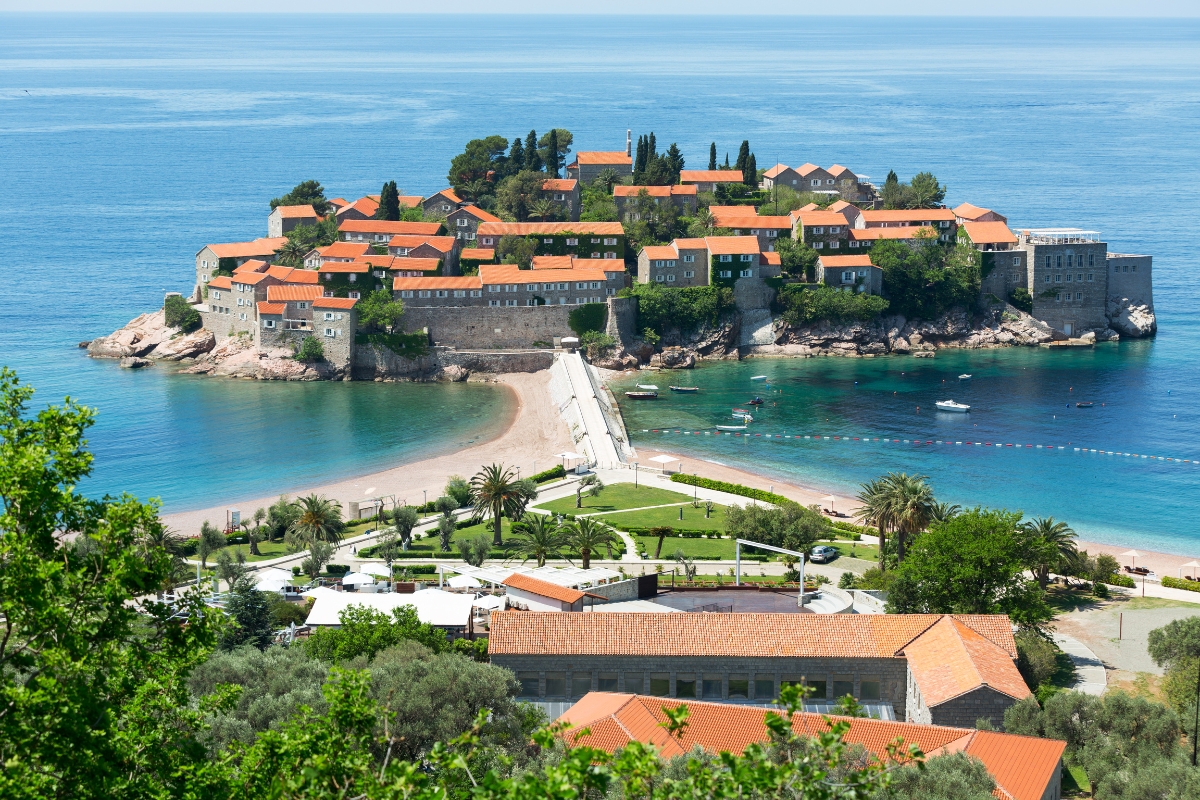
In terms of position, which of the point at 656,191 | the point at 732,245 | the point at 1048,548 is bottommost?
the point at 1048,548

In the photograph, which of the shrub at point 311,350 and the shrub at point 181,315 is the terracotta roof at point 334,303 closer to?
the shrub at point 311,350

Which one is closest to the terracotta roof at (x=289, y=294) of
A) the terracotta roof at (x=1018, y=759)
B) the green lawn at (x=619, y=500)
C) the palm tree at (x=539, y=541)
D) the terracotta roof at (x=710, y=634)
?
the green lawn at (x=619, y=500)

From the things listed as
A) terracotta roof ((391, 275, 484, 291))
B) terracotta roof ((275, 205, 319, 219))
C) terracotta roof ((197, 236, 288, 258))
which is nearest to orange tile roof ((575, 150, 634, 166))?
terracotta roof ((275, 205, 319, 219))

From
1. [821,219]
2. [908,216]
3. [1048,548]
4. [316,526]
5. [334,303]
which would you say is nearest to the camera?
[1048,548]

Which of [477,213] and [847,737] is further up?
[477,213]

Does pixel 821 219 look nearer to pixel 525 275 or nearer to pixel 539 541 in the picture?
pixel 525 275

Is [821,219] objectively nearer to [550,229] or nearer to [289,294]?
[550,229]

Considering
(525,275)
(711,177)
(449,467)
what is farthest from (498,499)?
A: (711,177)

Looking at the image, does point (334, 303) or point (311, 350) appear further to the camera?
point (311, 350)

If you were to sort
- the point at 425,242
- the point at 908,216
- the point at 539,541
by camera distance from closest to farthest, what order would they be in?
the point at 539,541 → the point at 425,242 → the point at 908,216
